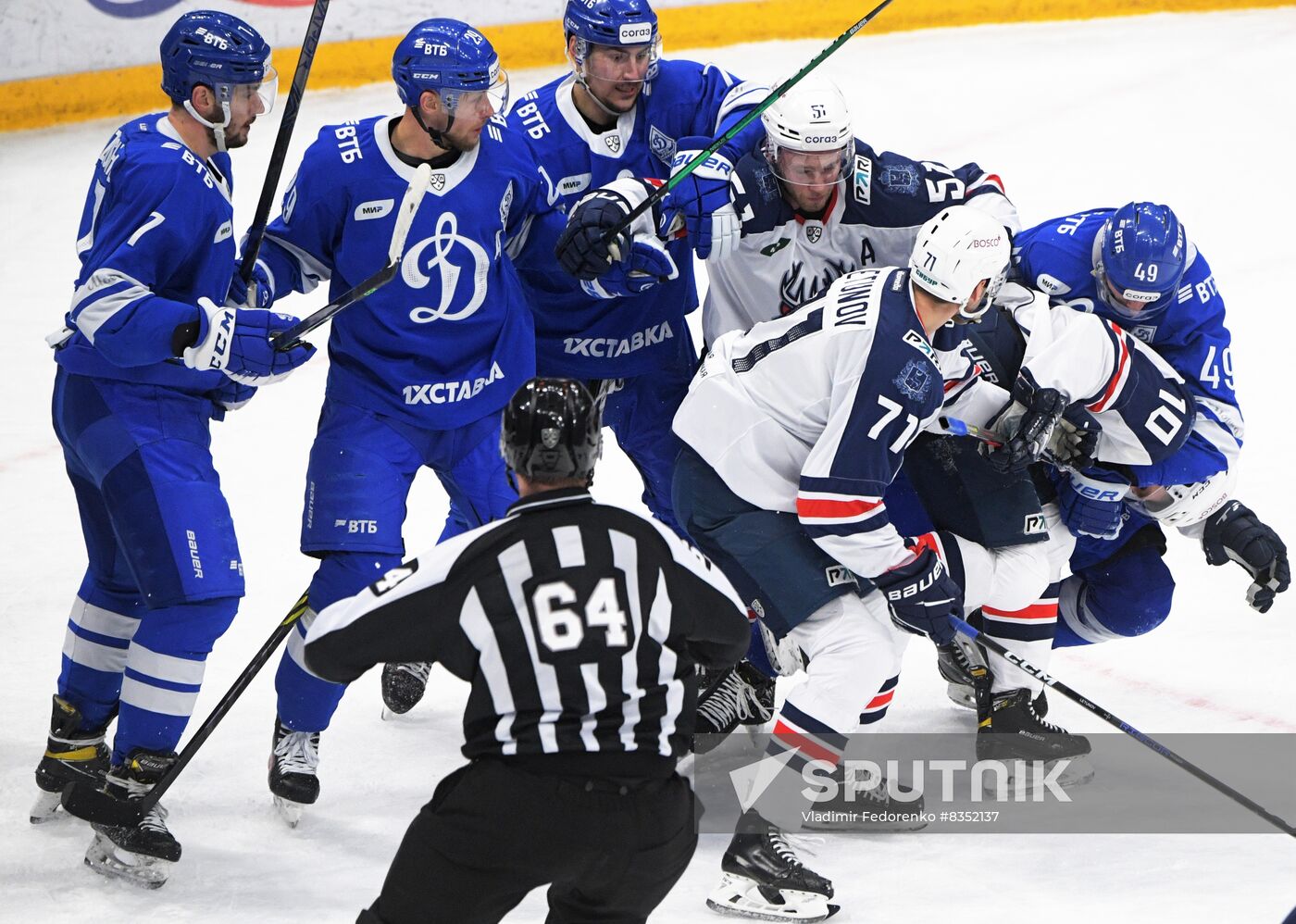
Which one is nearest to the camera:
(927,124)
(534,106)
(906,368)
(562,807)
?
(562,807)

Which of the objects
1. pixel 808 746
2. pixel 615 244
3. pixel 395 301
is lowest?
pixel 808 746

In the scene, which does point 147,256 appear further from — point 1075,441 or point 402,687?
point 1075,441

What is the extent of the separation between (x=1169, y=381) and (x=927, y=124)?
175 inches

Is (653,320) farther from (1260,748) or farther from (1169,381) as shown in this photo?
(1260,748)

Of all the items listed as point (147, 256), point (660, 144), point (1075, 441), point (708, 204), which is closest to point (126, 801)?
point (147, 256)

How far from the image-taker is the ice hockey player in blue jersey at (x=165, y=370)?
3297mm

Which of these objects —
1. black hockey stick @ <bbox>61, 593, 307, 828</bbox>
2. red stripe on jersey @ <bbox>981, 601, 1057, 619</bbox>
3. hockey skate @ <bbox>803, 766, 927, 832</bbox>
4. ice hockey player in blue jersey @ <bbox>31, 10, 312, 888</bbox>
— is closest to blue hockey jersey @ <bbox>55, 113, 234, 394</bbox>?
ice hockey player in blue jersey @ <bbox>31, 10, 312, 888</bbox>

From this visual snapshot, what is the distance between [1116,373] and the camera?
12.2 ft

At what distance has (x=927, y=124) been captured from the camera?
8016mm

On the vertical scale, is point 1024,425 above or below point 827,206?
below

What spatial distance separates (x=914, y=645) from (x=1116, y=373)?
4.07 ft

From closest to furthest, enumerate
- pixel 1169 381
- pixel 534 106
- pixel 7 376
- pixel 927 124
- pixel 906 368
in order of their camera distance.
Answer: pixel 906 368
pixel 1169 381
pixel 534 106
pixel 7 376
pixel 927 124

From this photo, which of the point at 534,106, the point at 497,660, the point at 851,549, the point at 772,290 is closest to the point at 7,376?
the point at 534,106

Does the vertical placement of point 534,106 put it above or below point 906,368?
above
